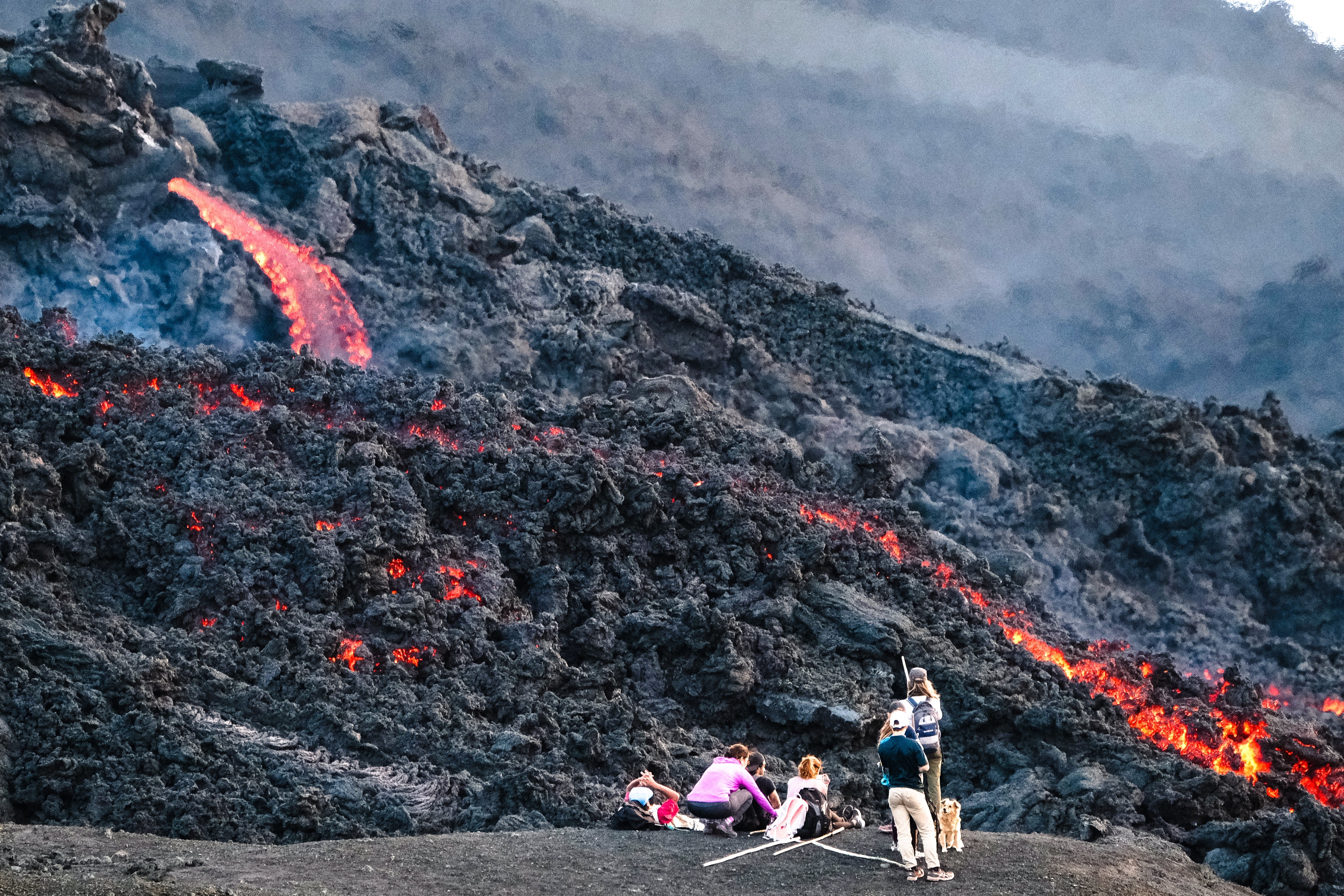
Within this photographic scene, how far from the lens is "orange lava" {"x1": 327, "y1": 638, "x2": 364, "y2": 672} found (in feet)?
57.2

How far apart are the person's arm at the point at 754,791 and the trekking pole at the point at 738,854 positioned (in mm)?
610

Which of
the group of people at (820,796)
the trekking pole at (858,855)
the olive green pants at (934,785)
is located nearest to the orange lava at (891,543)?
the group of people at (820,796)

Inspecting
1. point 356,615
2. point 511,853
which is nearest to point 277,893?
point 511,853

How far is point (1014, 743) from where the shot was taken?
20.4 m

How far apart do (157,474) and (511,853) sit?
36.4 feet

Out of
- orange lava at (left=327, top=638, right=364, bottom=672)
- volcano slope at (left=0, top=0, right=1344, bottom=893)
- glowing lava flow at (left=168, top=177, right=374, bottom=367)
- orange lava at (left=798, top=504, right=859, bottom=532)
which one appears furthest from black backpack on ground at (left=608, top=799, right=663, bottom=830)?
glowing lava flow at (left=168, top=177, right=374, bottom=367)

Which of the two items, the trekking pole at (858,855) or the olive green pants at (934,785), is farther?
the olive green pants at (934,785)

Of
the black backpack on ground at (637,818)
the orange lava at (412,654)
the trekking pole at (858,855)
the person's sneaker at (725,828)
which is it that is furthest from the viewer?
the orange lava at (412,654)

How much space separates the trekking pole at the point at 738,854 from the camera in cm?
1196

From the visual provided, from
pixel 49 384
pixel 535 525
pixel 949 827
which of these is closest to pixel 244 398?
pixel 49 384

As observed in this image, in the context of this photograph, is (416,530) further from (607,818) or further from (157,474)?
(607,818)

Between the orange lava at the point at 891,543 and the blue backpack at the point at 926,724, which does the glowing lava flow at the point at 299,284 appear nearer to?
the orange lava at the point at 891,543

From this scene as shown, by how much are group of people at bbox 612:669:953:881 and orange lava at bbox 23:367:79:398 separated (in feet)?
43.1

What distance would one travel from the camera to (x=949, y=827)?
40.4ft
